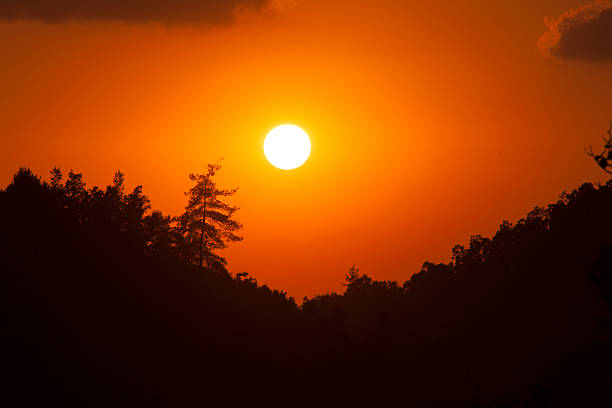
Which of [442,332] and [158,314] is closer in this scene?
[158,314]

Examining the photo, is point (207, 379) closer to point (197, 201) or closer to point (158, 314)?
point (158, 314)

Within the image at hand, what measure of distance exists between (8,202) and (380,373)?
3626 centimetres

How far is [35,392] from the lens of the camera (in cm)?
4616

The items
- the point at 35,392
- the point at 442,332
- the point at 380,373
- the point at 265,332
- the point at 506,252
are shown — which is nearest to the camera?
the point at 35,392

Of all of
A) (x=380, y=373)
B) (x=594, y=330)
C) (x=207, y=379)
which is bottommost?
(x=207, y=379)

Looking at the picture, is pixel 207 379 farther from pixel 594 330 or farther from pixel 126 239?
pixel 594 330

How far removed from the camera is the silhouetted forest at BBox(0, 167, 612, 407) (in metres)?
52.0

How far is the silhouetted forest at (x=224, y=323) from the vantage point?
171 feet

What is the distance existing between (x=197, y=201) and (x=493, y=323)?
46.2 m

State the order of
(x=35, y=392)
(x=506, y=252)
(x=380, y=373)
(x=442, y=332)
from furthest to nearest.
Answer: (x=506, y=252) → (x=442, y=332) → (x=380, y=373) → (x=35, y=392)

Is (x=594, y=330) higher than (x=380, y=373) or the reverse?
higher

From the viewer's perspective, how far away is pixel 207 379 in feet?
187

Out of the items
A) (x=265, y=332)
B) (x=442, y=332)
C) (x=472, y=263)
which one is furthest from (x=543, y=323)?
(x=265, y=332)

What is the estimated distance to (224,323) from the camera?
65125 millimetres
